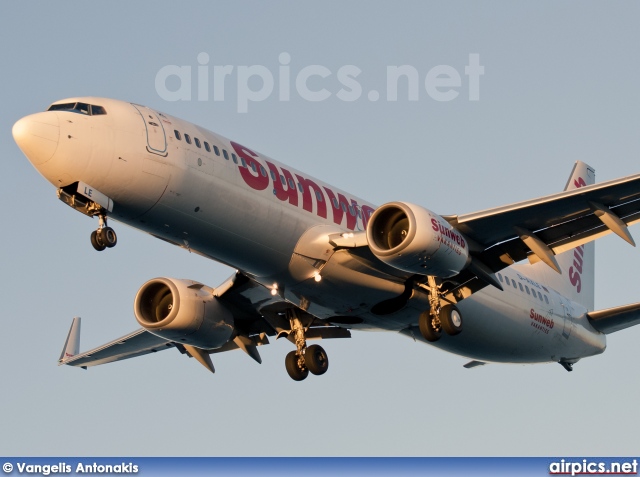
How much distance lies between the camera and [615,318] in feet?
135

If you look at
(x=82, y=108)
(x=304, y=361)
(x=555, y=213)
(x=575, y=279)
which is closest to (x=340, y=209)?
(x=304, y=361)

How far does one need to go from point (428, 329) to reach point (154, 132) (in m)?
9.95

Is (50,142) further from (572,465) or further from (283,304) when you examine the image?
(572,465)

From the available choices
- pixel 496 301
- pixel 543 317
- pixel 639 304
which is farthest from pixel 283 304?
pixel 639 304

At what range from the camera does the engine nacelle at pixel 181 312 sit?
121ft

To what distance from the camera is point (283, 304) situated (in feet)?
122

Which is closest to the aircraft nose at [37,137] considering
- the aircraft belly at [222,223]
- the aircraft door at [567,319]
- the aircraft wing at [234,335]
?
the aircraft belly at [222,223]

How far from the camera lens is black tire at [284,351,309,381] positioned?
37.1 meters

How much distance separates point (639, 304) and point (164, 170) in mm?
17615

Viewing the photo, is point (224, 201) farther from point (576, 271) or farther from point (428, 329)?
point (576, 271)

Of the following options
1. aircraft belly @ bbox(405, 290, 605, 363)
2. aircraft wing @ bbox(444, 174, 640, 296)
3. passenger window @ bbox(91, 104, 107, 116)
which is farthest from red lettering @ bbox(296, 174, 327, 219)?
passenger window @ bbox(91, 104, 107, 116)

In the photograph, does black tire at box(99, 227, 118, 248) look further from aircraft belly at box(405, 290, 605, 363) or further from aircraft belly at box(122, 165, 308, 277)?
aircraft belly at box(405, 290, 605, 363)

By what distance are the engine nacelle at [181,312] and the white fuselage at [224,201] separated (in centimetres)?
424

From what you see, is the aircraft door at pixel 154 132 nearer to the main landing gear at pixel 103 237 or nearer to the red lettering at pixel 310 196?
the main landing gear at pixel 103 237
